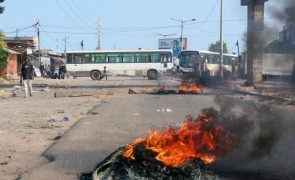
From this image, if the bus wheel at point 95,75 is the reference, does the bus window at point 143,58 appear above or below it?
above

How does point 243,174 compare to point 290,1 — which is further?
point 290,1

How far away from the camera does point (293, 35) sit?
738cm

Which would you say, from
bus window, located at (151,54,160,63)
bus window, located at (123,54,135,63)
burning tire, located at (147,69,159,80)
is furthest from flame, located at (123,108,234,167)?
burning tire, located at (147,69,159,80)

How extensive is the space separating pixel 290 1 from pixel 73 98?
16984mm

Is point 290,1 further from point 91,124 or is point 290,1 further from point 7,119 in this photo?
point 7,119

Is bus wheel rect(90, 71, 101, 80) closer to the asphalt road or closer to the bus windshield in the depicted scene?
the bus windshield

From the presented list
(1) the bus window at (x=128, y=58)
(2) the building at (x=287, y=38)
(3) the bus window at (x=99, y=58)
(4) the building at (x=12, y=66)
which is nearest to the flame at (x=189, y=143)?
(2) the building at (x=287, y=38)

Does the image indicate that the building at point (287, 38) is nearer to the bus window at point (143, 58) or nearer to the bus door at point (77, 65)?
the bus window at point (143, 58)

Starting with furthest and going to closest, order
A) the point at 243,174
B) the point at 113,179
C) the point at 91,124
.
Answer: the point at 91,124 < the point at 243,174 < the point at 113,179

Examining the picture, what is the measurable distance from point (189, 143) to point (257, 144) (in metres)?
1.52

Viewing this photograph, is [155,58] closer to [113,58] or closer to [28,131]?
[113,58]

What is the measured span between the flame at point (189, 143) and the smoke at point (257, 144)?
38 cm

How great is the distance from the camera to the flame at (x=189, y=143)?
A: 19.7ft

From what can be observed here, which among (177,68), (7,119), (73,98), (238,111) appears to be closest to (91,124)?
(7,119)
